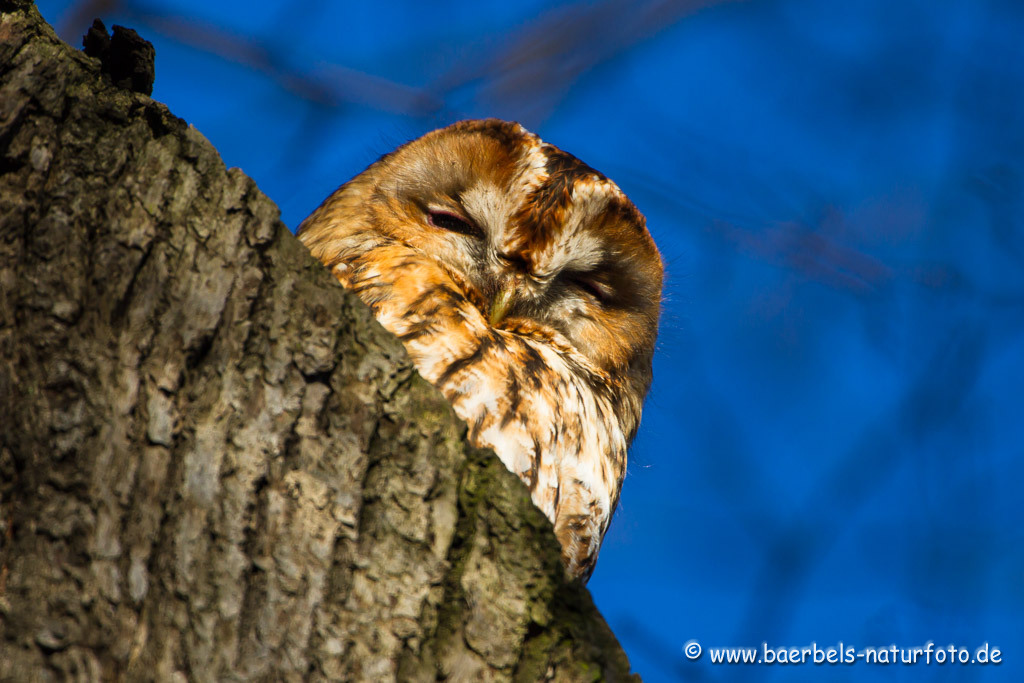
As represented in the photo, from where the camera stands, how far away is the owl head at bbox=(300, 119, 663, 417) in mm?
2020

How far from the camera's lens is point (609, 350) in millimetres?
2246

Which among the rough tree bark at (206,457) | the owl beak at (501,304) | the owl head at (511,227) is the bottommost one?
the rough tree bark at (206,457)

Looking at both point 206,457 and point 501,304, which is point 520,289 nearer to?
point 501,304

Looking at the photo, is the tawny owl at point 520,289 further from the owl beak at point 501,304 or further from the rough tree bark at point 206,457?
the rough tree bark at point 206,457

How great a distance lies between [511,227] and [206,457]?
1301 millimetres

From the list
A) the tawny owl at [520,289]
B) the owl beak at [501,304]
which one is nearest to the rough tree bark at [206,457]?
the tawny owl at [520,289]

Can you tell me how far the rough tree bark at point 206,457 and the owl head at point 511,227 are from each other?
1.03 m

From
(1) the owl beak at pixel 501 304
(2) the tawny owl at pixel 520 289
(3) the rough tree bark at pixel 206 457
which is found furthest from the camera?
(1) the owl beak at pixel 501 304

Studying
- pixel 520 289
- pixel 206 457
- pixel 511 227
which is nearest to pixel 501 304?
pixel 520 289

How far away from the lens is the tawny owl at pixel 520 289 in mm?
1690

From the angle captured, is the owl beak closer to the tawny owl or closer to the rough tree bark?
the tawny owl

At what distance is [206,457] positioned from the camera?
2.69ft

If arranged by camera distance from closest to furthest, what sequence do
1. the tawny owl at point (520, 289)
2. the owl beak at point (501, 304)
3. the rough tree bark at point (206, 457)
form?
1. the rough tree bark at point (206, 457)
2. the tawny owl at point (520, 289)
3. the owl beak at point (501, 304)

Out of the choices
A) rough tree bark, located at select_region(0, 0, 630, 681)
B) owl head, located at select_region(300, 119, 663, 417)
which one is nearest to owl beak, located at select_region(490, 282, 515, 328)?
owl head, located at select_region(300, 119, 663, 417)
